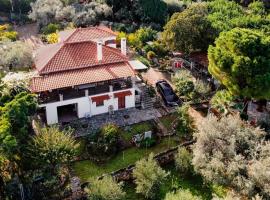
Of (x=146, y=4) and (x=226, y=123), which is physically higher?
(x=146, y=4)

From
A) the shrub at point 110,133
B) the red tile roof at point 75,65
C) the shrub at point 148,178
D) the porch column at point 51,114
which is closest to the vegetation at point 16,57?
the red tile roof at point 75,65

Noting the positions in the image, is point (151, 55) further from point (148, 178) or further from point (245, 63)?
point (148, 178)

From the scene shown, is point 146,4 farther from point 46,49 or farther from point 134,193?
point 134,193

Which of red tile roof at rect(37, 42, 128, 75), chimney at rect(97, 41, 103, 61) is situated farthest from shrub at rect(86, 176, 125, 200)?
chimney at rect(97, 41, 103, 61)

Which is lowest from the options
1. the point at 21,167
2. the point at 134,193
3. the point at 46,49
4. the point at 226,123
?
the point at 134,193

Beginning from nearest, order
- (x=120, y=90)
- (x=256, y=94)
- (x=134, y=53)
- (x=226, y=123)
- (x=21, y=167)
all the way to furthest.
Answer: (x=21, y=167)
(x=226, y=123)
(x=256, y=94)
(x=120, y=90)
(x=134, y=53)

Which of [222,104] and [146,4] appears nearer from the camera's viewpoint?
[222,104]

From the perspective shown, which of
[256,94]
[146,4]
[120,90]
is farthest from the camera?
[146,4]

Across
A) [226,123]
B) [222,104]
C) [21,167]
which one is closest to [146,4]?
[222,104]
